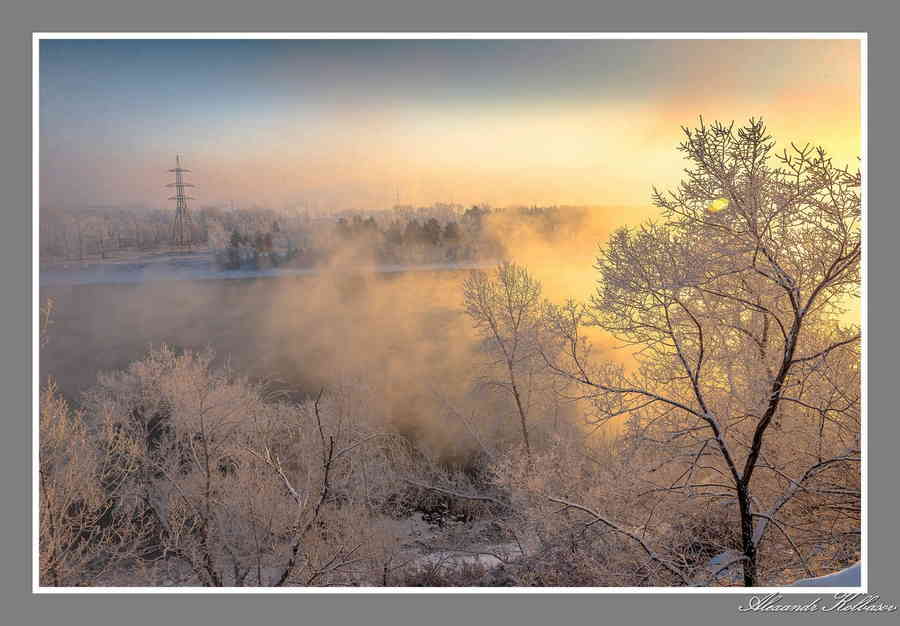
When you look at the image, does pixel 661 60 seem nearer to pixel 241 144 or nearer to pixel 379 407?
pixel 241 144

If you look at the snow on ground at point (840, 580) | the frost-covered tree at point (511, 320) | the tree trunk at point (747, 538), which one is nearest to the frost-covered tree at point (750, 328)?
the tree trunk at point (747, 538)

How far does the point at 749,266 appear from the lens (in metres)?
2.99

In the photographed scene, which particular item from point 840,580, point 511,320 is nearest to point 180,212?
point 511,320

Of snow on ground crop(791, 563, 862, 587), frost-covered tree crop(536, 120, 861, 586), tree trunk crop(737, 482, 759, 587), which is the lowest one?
snow on ground crop(791, 563, 862, 587)

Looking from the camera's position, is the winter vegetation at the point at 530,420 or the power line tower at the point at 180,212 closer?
the winter vegetation at the point at 530,420

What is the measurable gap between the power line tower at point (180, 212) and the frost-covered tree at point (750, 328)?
325 cm

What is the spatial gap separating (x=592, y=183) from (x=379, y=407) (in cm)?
333

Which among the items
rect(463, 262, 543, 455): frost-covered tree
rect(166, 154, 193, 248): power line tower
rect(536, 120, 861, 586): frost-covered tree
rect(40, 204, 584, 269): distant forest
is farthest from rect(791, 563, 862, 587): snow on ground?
rect(166, 154, 193, 248): power line tower

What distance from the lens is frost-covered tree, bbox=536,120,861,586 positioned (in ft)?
9.95

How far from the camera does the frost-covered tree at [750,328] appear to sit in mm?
3033

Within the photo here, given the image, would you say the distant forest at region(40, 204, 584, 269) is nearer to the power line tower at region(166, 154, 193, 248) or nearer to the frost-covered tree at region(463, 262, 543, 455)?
the power line tower at region(166, 154, 193, 248)

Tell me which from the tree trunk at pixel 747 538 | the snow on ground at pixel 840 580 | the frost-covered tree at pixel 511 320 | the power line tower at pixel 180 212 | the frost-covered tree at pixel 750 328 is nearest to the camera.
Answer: the frost-covered tree at pixel 750 328

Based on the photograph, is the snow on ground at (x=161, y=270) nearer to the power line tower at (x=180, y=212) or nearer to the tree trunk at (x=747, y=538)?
the power line tower at (x=180, y=212)

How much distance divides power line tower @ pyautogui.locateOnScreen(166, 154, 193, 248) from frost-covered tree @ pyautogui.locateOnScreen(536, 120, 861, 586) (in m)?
3.25
